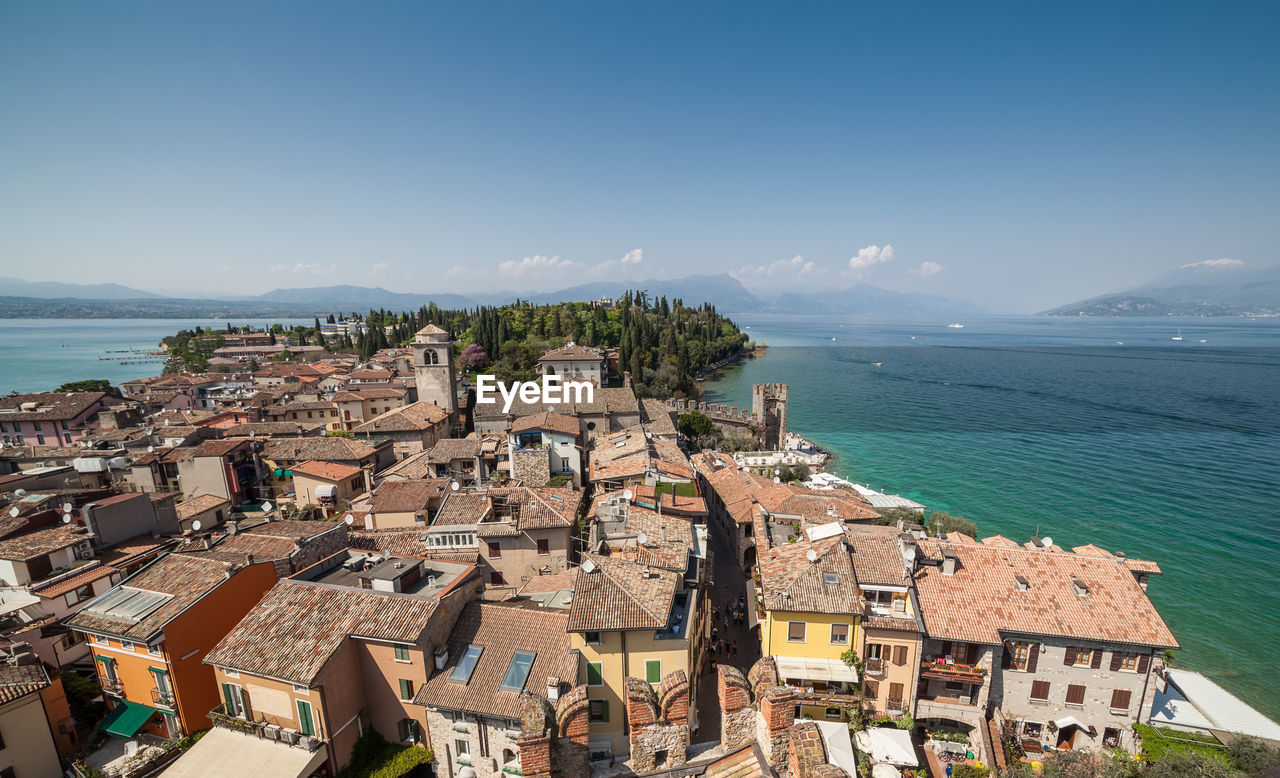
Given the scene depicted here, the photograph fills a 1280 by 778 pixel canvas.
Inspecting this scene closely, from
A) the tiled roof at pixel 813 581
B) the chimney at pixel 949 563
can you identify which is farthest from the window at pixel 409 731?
the chimney at pixel 949 563

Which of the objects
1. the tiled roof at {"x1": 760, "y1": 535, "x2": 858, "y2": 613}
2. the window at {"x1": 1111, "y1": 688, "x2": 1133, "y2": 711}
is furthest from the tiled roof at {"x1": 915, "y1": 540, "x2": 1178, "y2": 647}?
the tiled roof at {"x1": 760, "y1": 535, "x2": 858, "y2": 613}

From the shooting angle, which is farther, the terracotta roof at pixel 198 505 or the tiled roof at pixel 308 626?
the terracotta roof at pixel 198 505

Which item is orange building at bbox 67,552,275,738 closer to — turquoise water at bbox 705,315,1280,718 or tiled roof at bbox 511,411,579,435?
tiled roof at bbox 511,411,579,435

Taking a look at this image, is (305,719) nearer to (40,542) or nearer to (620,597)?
(620,597)

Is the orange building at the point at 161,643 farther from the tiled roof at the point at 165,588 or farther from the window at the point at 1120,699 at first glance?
the window at the point at 1120,699

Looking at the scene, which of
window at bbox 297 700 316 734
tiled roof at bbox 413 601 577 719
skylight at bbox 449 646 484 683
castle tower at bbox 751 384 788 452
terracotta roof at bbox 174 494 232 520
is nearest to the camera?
window at bbox 297 700 316 734

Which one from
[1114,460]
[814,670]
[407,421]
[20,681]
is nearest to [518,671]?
[814,670]

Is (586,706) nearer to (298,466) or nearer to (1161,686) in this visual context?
(1161,686)
